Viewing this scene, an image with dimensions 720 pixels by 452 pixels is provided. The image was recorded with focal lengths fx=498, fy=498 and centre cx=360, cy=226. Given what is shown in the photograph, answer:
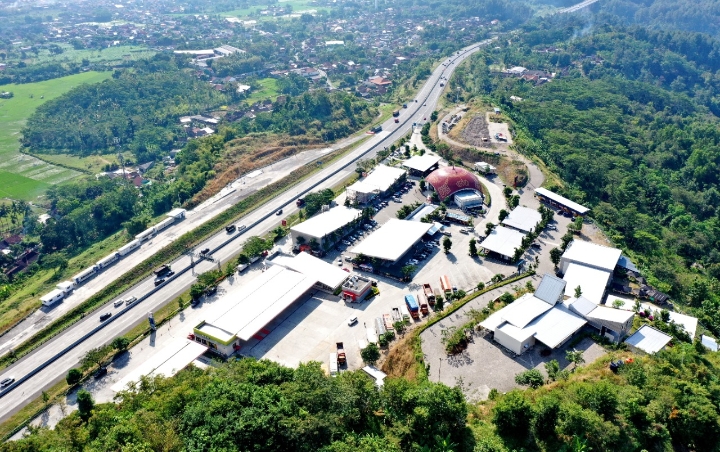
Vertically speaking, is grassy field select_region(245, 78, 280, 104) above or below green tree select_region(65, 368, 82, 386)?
below

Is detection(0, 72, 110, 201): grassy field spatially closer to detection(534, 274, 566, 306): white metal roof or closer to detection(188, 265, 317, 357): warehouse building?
detection(188, 265, 317, 357): warehouse building

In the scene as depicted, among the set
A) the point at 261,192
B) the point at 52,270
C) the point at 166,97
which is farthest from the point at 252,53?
the point at 52,270

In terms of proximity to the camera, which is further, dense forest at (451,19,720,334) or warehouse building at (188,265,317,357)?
dense forest at (451,19,720,334)

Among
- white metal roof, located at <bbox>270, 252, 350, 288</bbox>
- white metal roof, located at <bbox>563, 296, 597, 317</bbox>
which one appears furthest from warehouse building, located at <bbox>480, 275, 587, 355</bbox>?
white metal roof, located at <bbox>270, 252, 350, 288</bbox>

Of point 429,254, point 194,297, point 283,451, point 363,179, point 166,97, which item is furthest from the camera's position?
point 166,97

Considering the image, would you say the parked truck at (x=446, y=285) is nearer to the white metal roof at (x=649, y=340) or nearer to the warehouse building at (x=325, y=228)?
the warehouse building at (x=325, y=228)

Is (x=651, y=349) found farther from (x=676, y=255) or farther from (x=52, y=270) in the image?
(x=52, y=270)
